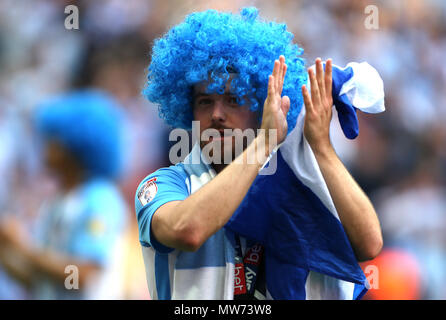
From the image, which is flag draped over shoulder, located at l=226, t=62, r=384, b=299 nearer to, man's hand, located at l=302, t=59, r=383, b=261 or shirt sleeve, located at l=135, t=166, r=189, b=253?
man's hand, located at l=302, t=59, r=383, b=261

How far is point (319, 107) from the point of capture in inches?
86.1

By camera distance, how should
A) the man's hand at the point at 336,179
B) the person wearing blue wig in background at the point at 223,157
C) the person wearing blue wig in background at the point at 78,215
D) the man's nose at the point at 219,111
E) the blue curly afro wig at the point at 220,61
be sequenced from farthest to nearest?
the person wearing blue wig in background at the point at 78,215
the blue curly afro wig at the point at 220,61
the man's nose at the point at 219,111
the man's hand at the point at 336,179
the person wearing blue wig in background at the point at 223,157

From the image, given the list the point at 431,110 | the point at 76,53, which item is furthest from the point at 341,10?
the point at 76,53

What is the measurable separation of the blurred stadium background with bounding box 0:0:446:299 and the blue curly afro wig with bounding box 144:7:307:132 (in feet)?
7.33

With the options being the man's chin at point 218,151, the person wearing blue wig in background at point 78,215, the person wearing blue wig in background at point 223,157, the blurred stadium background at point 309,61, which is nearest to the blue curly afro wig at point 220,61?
the person wearing blue wig in background at point 223,157

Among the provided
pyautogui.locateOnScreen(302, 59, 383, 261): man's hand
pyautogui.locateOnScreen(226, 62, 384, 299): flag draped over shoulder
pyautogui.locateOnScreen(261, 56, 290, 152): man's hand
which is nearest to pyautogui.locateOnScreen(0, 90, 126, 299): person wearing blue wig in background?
pyautogui.locateOnScreen(226, 62, 384, 299): flag draped over shoulder

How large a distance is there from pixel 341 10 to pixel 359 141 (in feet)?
4.68

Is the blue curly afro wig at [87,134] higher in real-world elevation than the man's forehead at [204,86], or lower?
lower

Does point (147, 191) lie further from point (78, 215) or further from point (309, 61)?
point (309, 61)

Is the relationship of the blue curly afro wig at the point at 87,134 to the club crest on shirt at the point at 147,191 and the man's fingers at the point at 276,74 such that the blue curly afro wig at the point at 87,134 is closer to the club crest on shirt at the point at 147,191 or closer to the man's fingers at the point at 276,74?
the club crest on shirt at the point at 147,191

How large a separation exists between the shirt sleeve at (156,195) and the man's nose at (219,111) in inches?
10.3

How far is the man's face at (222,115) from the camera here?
2344 millimetres

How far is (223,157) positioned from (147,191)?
1.11 feet

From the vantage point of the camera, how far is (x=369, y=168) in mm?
5402
